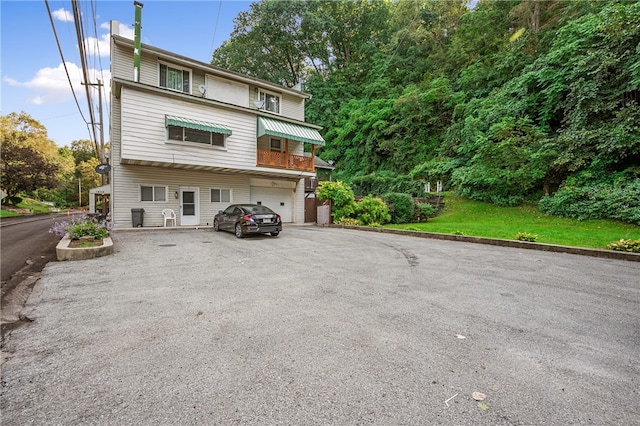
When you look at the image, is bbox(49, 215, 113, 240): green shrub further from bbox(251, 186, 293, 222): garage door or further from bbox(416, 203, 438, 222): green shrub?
bbox(416, 203, 438, 222): green shrub

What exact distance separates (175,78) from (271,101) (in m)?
5.78

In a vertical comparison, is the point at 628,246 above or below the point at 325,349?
above

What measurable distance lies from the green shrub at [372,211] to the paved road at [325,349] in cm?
1049

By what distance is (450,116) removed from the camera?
24.9 meters

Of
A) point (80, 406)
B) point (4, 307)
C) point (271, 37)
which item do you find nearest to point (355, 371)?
point (80, 406)

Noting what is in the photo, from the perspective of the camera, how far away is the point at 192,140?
14.9m

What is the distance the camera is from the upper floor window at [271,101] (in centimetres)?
1880

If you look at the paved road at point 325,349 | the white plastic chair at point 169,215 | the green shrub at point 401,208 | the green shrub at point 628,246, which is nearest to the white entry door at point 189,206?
the white plastic chair at point 169,215

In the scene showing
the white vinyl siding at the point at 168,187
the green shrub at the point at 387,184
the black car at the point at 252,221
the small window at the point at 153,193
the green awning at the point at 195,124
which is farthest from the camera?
the green shrub at the point at 387,184

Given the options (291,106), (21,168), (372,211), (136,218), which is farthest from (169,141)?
(21,168)

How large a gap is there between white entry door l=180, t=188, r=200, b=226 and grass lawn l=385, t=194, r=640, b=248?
1067cm

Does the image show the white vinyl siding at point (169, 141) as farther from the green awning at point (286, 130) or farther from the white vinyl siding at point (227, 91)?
the white vinyl siding at point (227, 91)

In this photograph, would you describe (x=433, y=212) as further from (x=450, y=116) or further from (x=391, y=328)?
(x=391, y=328)

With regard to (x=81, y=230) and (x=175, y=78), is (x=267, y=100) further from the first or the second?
(x=81, y=230)
